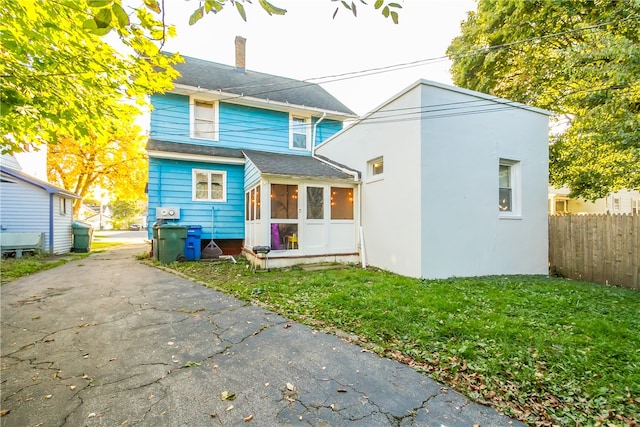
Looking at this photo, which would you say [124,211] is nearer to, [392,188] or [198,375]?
[392,188]

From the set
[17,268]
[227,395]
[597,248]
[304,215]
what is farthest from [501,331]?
[17,268]

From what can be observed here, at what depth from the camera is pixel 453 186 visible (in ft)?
21.0

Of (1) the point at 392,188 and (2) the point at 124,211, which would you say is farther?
(2) the point at 124,211

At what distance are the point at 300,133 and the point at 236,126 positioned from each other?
2.72 metres

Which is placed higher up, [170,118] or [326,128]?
[326,128]

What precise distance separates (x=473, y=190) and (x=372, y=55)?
4315 mm

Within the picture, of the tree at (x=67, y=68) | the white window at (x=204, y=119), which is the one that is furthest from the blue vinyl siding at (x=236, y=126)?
the tree at (x=67, y=68)

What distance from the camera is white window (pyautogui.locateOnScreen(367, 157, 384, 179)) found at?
7.80m

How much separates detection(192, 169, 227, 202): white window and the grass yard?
4896 millimetres

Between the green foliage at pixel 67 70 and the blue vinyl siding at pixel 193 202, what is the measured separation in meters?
5.52

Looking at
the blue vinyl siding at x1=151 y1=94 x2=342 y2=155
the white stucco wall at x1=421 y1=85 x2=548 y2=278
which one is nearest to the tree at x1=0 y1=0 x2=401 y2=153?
the white stucco wall at x1=421 y1=85 x2=548 y2=278

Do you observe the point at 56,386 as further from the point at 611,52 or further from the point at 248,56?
the point at 248,56

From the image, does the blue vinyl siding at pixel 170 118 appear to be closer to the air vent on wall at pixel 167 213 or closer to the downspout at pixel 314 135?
the air vent on wall at pixel 167 213

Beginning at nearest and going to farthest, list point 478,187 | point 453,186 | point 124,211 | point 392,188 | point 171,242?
point 453,186 → point 478,187 → point 392,188 → point 171,242 → point 124,211
